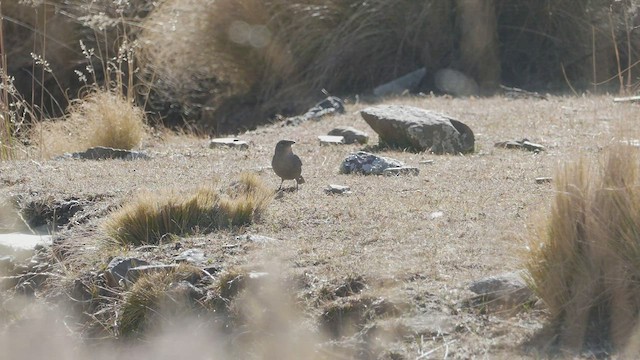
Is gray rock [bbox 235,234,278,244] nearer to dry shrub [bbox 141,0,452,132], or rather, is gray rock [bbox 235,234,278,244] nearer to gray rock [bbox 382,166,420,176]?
gray rock [bbox 382,166,420,176]

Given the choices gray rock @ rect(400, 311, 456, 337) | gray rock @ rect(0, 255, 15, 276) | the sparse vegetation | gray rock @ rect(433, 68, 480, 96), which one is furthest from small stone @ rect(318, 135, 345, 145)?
gray rock @ rect(400, 311, 456, 337)

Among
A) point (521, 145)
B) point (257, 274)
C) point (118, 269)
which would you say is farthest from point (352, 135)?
point (257, 274)

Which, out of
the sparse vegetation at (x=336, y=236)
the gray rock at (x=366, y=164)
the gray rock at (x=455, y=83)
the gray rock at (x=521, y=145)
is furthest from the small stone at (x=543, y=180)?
the gray rock at (x=455, y=83)

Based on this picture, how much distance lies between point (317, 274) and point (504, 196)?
1.65 m

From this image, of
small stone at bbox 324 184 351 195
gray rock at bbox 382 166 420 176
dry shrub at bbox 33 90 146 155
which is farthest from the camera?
dry shrub at bbox 33 90 146 155

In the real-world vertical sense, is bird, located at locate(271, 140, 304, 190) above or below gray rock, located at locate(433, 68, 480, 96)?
above

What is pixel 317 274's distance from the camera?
17.9 feet

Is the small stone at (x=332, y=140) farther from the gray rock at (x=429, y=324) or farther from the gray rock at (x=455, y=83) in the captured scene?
the gray rock at (x=429, y=324)

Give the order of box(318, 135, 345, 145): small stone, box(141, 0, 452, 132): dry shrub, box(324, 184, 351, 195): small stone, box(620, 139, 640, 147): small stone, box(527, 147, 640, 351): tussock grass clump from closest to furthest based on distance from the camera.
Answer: box(527, 147, 640, 351): tussock grass clump
box(620, 139, 640, 147): small stone
box(324, 184, 351, 195): small stone
box(318, 135, 345, 145): small stone
box(141, 0, 452, 132): dry shrub

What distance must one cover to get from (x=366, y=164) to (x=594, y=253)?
9.70ft

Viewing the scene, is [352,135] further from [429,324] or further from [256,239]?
[429,324]

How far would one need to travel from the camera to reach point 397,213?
6301mm

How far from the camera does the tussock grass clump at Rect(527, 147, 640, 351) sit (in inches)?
187

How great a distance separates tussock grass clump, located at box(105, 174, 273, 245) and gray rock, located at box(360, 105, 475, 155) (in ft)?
7.37
